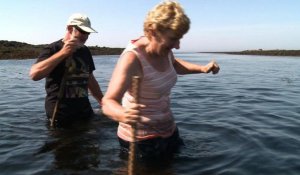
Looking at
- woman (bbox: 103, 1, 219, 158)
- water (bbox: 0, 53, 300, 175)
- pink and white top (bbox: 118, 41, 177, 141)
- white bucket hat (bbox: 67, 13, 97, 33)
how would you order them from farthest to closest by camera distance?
1. white bucket hat (bbox: 67, 13, 97, 33)
2. water (bbox: 0, 53, 300, 175)
3. pink and white top (bbox: 118, 41, 177, 141)
4. woman (bbox: 103, 1, 219, 158)

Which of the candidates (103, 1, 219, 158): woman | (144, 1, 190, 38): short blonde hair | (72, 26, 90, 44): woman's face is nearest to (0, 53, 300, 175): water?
(103, 1, 219, 158): woman

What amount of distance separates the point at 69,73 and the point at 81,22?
3.27 ft

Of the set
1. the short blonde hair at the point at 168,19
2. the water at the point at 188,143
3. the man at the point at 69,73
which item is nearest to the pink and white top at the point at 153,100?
the short blonde hair at the point at 168,19

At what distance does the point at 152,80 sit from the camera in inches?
195

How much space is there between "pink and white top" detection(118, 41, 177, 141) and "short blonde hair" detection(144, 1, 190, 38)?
476 millimetres

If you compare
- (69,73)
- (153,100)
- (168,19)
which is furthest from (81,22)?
(168,19)

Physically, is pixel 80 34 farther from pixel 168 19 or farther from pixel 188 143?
pixel 168 19

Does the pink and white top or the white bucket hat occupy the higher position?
the white bucket hat

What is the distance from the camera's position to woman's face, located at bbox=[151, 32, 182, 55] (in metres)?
4.33

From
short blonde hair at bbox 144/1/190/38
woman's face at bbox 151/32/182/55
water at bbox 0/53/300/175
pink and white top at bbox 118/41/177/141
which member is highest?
short blonde hair at bbox 144/1/190/38

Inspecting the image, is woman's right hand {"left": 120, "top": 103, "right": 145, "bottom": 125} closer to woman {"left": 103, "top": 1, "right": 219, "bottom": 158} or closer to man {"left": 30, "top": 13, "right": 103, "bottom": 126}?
woman {"left": 103, "top": 1, "right": 219, "bottom": 158}

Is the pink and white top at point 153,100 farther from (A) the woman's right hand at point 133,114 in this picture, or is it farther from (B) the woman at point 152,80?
(A) the woman's right hand at point 133,114

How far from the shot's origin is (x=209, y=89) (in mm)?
17844

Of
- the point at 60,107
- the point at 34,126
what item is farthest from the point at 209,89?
the point at 60,107
